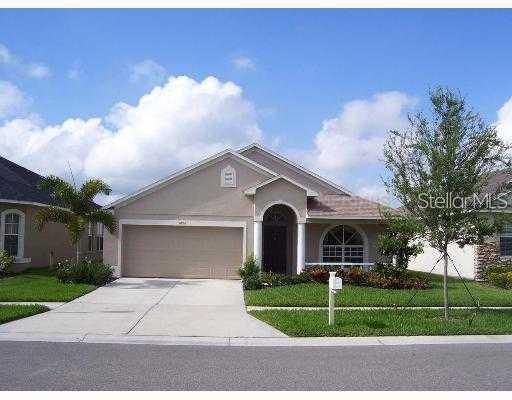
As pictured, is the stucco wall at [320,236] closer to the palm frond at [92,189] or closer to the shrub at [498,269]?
the shrub at [498,269]

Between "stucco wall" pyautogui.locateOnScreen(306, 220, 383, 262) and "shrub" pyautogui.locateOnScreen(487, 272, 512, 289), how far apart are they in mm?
4153

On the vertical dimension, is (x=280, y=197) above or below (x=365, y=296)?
above

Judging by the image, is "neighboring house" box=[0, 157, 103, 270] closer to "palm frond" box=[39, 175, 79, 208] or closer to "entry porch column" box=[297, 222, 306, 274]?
"palm frond" box=[39, 175, 79, 208]

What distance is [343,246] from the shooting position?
21.6 m

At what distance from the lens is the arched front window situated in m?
21.5

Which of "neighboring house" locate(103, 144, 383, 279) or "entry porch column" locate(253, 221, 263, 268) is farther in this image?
"neighboring house" locate(103, 144, 383, 279)

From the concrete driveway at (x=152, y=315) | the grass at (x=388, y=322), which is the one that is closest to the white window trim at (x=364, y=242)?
the concrete driveway at (x=152, y=315)

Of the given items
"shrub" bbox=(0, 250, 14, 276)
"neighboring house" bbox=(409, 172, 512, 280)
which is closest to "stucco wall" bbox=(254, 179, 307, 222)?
"neighboring house" bbox=(409, 172, 512, 280)

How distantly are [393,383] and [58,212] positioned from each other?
14.7 meters

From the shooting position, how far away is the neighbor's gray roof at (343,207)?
20406mm

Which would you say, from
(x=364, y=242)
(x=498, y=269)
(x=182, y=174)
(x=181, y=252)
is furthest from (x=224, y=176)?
(x=498, y=269)

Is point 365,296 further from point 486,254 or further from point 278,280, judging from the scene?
point 486,254

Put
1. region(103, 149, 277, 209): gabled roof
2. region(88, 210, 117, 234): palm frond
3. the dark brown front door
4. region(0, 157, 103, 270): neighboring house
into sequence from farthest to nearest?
the dark brown front door, region(0, 157, 103, 270): neighboring house, region(103, 149, 277, 209): gabled roof, region(88, 210, 117, 234): palm frond

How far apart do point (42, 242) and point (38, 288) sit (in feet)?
23.9
